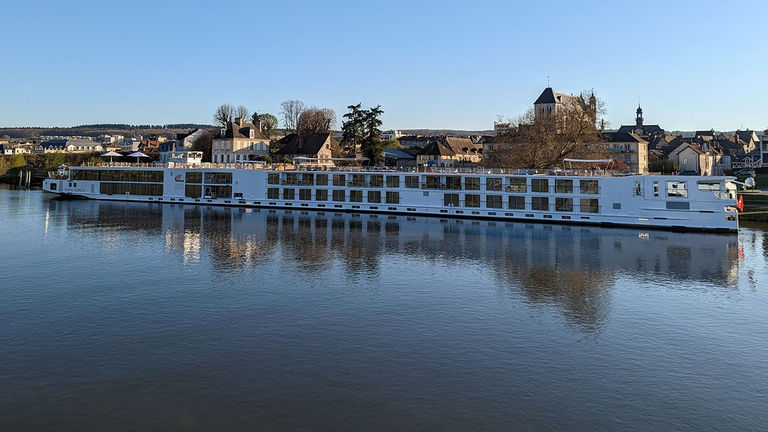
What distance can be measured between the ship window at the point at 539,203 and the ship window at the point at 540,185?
0.93m

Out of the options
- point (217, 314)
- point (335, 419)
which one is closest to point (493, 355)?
point (335, 419)

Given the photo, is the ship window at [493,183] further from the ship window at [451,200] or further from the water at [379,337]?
the water at [379,337]

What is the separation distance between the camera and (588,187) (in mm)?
65375

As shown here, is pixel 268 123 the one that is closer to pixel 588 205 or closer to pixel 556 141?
pixel 556 141

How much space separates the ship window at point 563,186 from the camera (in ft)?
217

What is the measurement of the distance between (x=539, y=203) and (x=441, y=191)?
12287 mm

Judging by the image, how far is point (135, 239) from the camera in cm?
5053

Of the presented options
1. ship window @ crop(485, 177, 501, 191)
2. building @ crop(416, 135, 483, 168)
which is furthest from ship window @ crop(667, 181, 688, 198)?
building @ crop(416, 135, 483, 168)

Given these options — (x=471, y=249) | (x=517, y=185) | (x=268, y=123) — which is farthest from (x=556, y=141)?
(x=268, y=123)

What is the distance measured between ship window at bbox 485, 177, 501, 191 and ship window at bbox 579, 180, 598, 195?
31.2 ft

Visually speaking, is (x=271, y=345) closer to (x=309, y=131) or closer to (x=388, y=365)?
(x=388, y=365)

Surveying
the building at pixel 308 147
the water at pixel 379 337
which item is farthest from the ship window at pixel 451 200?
the building at pixel 308 147

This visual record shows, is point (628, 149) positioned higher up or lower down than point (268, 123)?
lower down

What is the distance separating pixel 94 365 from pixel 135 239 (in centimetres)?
3179
